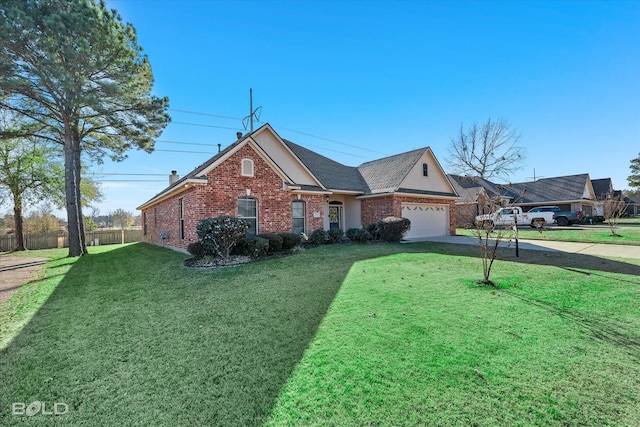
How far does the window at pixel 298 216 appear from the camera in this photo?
14605mm

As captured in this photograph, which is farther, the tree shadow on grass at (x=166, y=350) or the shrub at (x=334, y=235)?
the shrub at (x=334, y=235)

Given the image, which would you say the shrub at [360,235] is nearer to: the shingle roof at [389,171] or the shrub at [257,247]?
the shingle roof at [389,171]

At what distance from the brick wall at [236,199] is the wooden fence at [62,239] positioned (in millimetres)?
15101

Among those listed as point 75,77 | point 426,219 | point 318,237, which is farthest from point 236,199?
point 426,219

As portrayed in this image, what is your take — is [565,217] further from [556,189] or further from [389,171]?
[389,171]

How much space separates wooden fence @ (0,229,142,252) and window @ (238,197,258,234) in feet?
65.9

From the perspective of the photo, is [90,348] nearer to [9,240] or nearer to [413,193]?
[413,193]

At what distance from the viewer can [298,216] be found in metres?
14.7

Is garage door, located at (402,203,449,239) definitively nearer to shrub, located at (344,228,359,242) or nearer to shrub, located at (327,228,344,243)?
shrub, located at (344,228,359,242)

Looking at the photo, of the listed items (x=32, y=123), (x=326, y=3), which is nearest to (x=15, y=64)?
(x=32, y=123)

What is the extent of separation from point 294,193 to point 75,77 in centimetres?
1076

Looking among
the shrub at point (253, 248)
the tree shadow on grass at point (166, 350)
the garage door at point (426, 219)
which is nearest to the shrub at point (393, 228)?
the garage door at point (426, 219)

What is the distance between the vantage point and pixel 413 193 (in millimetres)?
17016

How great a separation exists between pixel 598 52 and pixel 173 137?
29.4m
